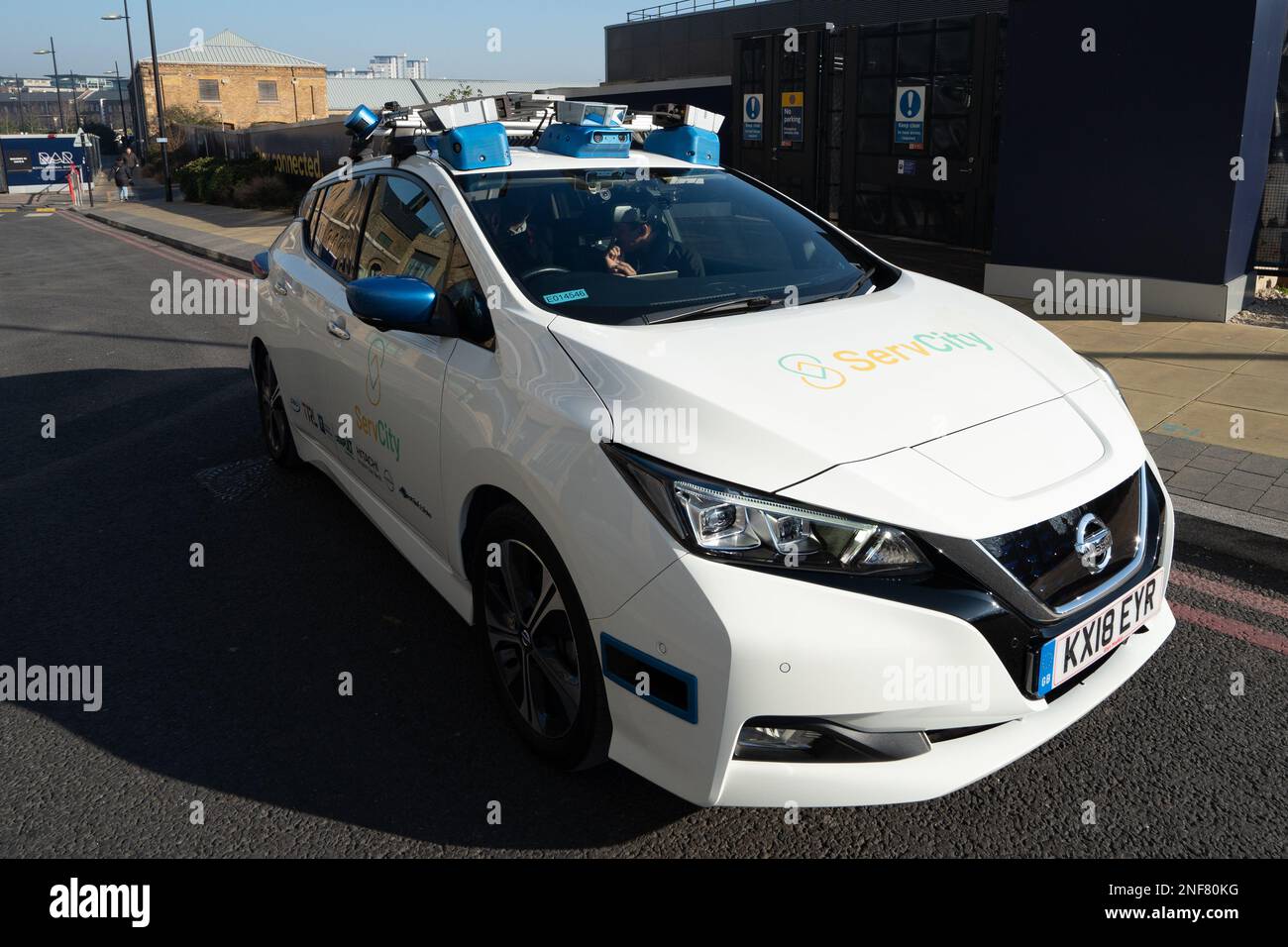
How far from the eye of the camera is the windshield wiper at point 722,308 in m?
3.21

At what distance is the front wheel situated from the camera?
278 cm

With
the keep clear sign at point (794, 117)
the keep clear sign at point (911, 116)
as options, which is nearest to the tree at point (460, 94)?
the keep clear sign at point (794, 117)

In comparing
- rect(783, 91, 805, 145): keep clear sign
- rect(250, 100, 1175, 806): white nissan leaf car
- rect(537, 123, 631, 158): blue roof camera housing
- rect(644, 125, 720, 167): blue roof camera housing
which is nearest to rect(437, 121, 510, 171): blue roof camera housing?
rect(250, 100, 1175, 806): white nissan leaf car

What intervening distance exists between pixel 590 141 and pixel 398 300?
1229 millimetres

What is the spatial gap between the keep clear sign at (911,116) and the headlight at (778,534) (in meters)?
12.8

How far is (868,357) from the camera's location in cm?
299

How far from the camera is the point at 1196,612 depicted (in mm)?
4020

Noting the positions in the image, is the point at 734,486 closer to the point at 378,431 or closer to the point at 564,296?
the point at 564,296

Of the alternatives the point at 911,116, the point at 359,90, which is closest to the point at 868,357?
the point at 911,116

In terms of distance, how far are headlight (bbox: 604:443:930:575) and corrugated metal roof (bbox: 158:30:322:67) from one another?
253 ft

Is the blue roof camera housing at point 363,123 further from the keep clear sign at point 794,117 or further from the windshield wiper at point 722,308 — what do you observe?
the keep clear sign at point 794,117

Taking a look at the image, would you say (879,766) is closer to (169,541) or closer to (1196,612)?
(1196,612)

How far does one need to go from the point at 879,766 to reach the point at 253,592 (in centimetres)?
298
